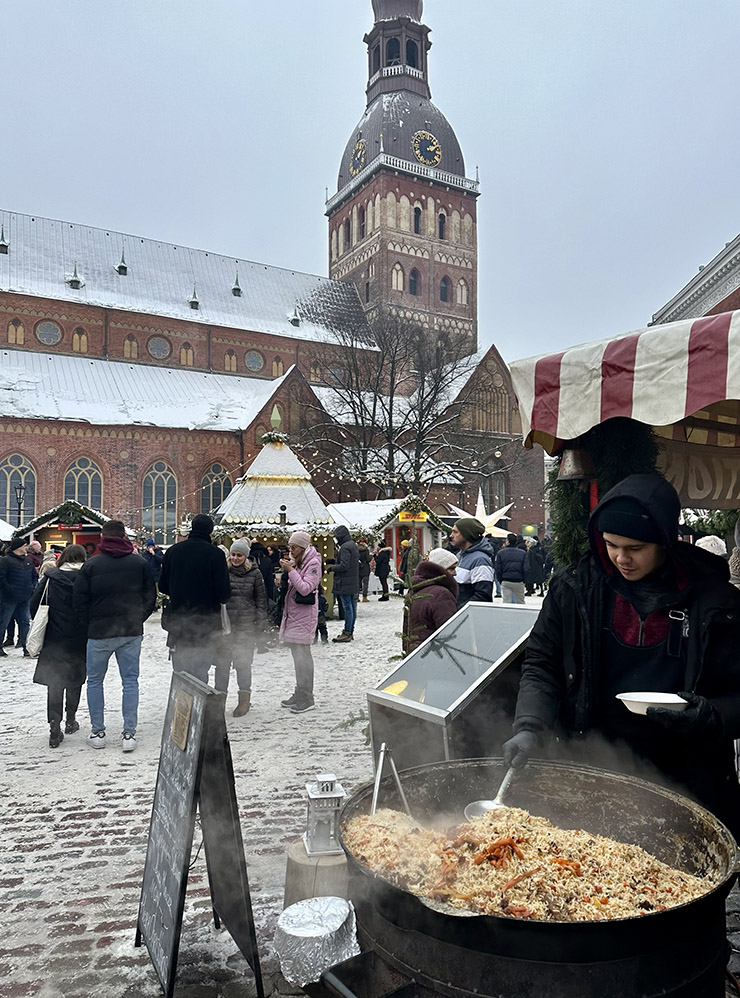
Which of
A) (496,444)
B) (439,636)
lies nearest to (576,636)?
(439,636)

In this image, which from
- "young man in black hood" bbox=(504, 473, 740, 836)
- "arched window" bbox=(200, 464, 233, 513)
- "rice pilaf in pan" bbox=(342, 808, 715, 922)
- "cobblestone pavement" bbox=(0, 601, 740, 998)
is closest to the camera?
"rice pilaf in pan" bbox=(342, 808, 715, 922)

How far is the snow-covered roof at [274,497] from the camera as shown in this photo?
15.0 m

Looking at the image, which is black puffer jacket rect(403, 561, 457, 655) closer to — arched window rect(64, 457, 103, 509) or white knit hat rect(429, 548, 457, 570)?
white knit hat rect(429, 548, 457, 570)

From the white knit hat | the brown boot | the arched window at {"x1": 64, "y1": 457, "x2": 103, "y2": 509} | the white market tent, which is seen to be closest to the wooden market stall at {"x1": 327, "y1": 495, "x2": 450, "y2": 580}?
the brown boot

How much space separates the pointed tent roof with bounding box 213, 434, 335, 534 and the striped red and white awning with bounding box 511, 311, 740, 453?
11.8 meters

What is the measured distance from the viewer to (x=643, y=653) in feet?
8.05

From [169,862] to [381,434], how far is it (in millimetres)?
32680

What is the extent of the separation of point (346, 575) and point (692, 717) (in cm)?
1068

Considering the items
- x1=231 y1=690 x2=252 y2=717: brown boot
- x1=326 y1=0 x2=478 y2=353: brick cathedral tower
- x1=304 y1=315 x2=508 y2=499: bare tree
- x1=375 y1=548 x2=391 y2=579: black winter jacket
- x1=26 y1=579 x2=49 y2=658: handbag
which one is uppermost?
x1=326 y1=0 x2=478 y2=353: brick cathedral tower

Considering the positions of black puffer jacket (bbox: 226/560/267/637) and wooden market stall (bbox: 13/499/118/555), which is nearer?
black puffer jacket (bbox: 226/560/267/637)

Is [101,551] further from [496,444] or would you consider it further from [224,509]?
[496,444]

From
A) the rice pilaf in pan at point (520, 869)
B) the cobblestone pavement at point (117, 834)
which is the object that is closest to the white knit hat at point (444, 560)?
the cobblestone pavement at point (117, 834)

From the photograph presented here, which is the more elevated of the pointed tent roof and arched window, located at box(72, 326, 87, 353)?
arched window, located at box(72, 326, 87, 353)

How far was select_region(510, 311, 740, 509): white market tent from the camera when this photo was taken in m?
2.58
